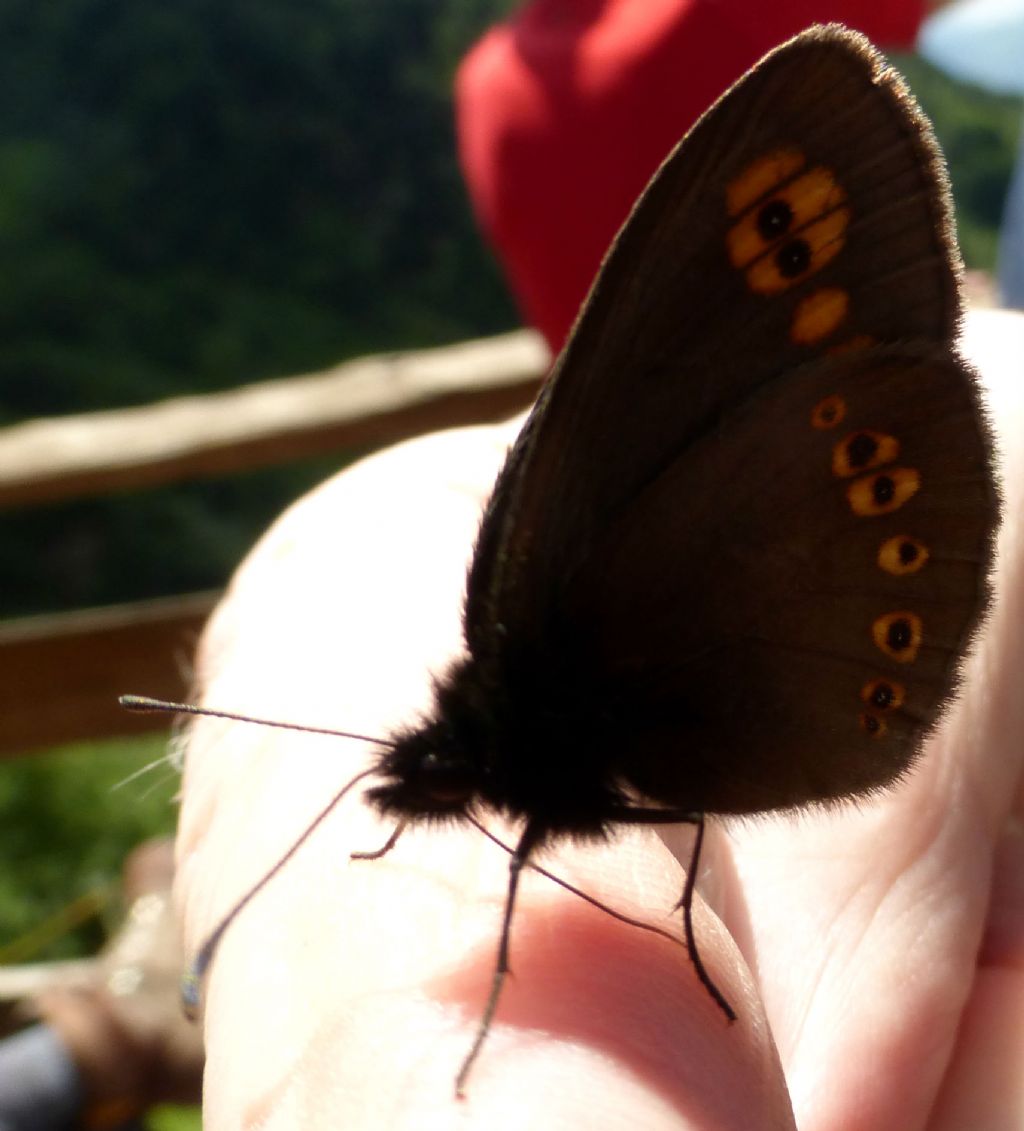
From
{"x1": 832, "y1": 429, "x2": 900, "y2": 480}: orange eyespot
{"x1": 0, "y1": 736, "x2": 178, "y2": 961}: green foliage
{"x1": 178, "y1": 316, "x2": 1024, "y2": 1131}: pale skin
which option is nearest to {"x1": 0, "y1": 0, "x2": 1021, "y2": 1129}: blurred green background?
{"x1": 0, "y1": 736, "x2": 178, "y2": 961}: green foliage

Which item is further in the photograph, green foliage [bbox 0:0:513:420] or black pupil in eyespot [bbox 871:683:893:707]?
green foliage [bbox 0:0:513:420]

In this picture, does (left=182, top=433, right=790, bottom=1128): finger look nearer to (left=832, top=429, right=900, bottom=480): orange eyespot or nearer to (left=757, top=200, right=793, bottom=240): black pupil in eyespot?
(left=832, top=429, right=900, bottom=480): orange eyespot

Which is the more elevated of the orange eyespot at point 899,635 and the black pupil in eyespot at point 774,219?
the black pupil in eyespot at point 774,219

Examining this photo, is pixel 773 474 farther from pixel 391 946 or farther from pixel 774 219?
pixel 391 946

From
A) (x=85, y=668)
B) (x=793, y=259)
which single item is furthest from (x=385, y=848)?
(x=85, y=668)

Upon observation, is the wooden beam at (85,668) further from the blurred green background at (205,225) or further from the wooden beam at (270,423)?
the blurred green background at (205,225)

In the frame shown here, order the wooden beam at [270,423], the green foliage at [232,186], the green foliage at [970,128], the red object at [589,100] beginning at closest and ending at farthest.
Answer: the red object at [589,100], the wooden beam at [270,423], the green foliage at [970,128], the green foliage at [232,186]

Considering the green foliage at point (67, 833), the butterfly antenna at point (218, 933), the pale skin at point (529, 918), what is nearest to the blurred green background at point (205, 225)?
the green foliage at point (67, 833)
